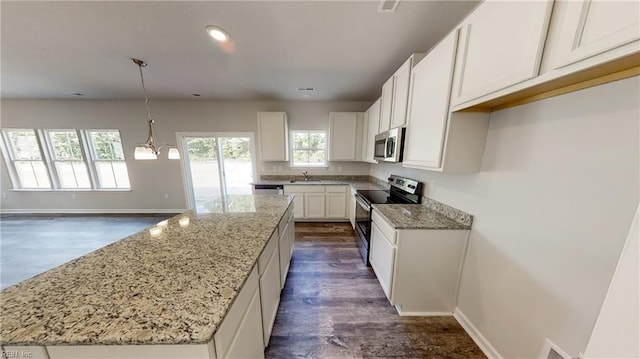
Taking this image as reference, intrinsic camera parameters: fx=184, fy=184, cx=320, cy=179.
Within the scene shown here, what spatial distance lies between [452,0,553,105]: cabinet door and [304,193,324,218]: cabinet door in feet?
9.11

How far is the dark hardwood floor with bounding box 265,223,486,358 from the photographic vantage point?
4.65ft

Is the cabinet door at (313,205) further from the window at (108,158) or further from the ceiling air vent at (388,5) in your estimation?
the window at (108,158)

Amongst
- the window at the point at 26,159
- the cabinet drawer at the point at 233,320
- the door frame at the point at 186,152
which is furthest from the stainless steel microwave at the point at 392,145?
the window at the point at 26,159

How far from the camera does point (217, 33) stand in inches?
68.1

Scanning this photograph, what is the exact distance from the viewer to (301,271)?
2.31 m

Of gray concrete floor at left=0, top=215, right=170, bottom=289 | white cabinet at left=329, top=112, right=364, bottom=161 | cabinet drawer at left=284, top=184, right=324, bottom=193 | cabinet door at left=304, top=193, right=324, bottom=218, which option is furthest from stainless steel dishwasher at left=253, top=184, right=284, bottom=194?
gray concrete floor at left=0, top=215, right=170, bottom=289

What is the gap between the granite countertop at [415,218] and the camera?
5.14 ft

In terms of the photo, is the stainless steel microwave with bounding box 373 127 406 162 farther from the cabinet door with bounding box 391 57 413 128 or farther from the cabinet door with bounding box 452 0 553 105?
the cabinet door with bounding box 452 0 553 105

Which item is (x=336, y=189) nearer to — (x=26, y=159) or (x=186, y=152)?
(x=186, y=152)

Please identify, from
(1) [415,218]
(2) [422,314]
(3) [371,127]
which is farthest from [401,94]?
(2) [422,314]

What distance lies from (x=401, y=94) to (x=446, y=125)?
2.74 feet

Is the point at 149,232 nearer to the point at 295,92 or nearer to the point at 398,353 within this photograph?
the point at 398,353

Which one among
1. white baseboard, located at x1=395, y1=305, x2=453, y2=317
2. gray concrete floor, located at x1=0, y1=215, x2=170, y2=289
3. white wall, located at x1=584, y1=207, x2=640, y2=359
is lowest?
gray concrete floor, located at x1=0, y1=215, x2=170, y2=289

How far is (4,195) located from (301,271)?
7668mm
